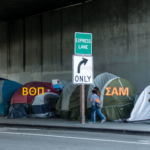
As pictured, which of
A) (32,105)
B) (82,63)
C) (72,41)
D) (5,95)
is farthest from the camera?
(72,41)

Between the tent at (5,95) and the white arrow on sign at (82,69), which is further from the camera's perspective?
the tent at (5,95)

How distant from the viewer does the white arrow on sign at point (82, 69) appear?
521 inches

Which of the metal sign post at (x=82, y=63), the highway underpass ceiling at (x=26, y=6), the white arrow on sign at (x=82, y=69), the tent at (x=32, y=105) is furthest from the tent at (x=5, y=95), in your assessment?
the highway underpass ceiling at (x=26, y=6)

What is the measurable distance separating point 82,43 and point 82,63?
0.91 meters

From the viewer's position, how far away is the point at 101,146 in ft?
26.3

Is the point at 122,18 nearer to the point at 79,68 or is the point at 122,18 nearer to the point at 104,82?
the point at 104,82

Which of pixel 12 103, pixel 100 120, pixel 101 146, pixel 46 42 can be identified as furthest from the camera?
pixel 46 42

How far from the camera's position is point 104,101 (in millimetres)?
14320

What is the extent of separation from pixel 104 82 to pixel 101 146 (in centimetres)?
740

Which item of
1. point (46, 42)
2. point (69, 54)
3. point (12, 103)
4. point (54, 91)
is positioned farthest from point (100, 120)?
point (46, 42)

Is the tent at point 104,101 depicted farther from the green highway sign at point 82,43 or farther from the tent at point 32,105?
the green highway sign at point 82,43

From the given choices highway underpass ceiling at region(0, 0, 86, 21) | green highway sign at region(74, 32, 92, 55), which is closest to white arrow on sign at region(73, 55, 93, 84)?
green highway sign at region(74, 32, 92, 55)

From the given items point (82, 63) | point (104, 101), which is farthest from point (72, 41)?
point (82, 63)

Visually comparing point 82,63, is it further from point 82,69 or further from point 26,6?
point 26,6
